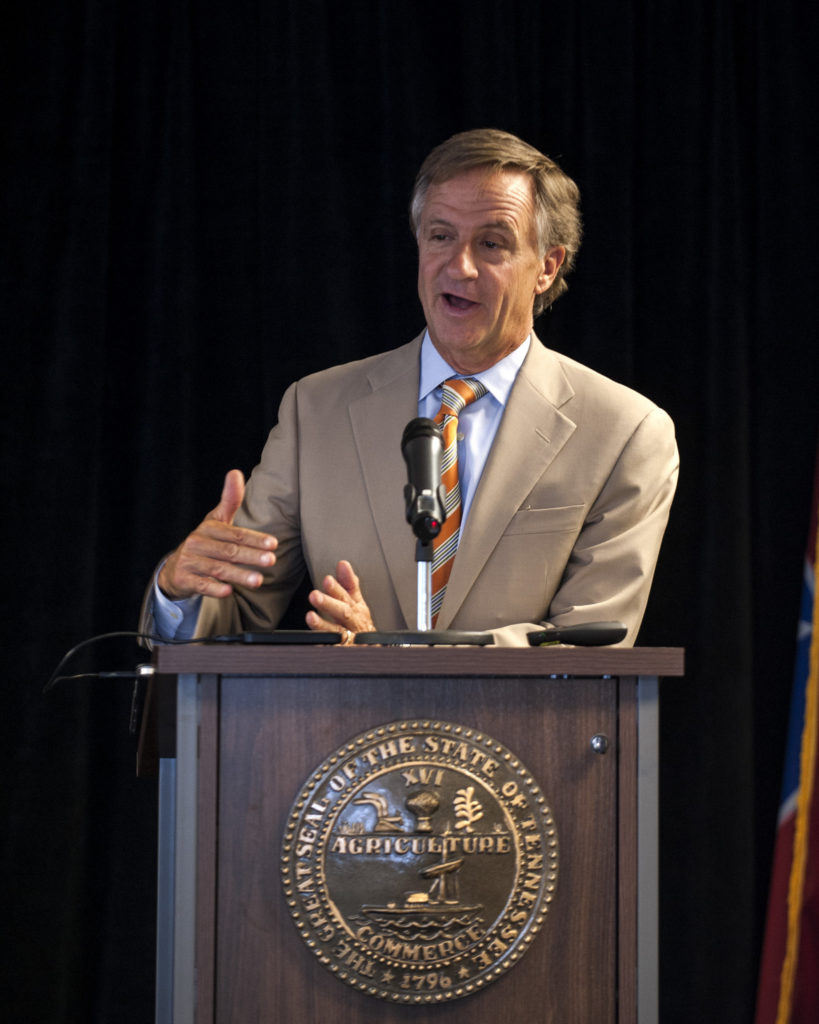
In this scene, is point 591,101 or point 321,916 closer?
point 321,916

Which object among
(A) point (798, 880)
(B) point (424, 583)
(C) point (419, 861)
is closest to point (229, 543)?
(B) point (424, 583)

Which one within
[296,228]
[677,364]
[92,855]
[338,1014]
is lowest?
[92,855]

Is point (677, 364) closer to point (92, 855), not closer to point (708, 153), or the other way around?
point (708, 153)

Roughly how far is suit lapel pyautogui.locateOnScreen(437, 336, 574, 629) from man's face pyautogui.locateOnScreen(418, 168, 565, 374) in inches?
4.4

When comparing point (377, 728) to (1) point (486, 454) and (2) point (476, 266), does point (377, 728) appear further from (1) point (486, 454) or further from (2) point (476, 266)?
(2) point (476, 266)

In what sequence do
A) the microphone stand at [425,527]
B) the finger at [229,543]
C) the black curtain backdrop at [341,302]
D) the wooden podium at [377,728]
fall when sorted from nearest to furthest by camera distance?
the wooden podium at [377,728], the microphone stand at [425,527], the finger at [229,543], the black curtain backdrop at [341,302]

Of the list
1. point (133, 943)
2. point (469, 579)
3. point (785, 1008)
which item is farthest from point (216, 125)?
point (785, 1008)

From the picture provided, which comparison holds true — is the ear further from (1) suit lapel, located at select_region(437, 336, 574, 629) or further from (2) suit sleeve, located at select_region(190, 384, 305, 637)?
(2) suit sleeve, located at select_region(190, 384, 305, 637)

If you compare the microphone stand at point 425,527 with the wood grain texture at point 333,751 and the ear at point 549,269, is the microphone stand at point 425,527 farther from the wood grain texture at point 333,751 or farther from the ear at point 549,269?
the ear at point 549,269

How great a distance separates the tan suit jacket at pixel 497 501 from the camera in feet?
6.77

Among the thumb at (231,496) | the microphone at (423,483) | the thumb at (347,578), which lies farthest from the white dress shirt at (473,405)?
the microphone at (423,483)

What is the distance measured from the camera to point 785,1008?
7.57 ft

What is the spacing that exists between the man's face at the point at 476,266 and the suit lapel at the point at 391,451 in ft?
0.34

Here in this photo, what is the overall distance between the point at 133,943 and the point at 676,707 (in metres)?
1.33
